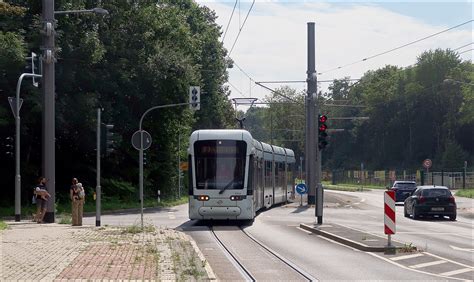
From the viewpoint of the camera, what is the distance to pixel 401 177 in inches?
3777

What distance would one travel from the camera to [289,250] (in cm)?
1981

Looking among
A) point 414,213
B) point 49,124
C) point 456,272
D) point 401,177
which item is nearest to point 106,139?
point 49,124

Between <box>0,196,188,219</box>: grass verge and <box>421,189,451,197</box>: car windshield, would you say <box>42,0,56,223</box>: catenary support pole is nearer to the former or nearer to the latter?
<box>0,196,188,219</box>: grass verge

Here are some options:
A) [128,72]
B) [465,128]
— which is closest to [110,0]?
[128,72]

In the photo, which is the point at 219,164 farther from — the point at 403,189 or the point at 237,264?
the point at 403,189

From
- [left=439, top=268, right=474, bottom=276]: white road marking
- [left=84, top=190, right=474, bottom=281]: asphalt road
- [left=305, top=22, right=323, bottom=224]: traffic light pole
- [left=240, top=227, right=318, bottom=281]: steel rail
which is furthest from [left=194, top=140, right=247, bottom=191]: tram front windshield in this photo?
[left=305, top=22, right=323, bottom=224]: traffic light pole

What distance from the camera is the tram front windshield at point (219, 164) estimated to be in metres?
28.3

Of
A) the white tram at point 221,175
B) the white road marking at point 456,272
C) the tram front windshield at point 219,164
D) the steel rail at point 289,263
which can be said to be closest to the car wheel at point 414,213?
the white tram at point 221,175

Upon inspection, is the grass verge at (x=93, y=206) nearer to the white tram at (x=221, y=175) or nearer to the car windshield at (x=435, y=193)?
the white tram at (x=221, y=175)

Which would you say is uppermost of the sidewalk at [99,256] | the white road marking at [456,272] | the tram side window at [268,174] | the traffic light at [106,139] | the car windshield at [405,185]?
the traffic light at [106,139]

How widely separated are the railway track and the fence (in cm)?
4979

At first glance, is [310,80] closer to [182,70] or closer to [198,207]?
[182,70]

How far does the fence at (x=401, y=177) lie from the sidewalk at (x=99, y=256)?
171 feet

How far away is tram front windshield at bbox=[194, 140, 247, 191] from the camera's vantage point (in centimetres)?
2833
